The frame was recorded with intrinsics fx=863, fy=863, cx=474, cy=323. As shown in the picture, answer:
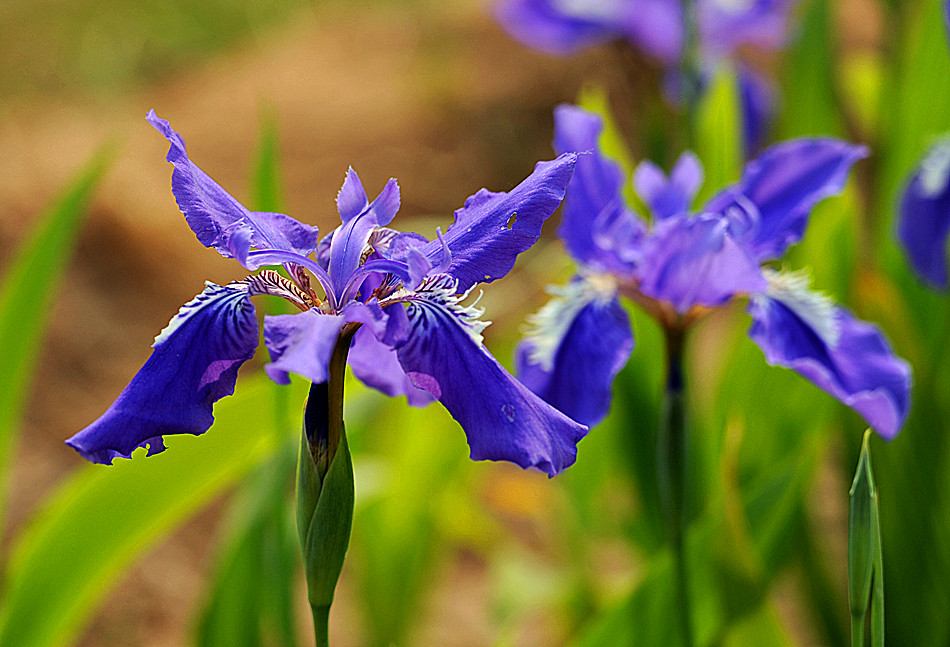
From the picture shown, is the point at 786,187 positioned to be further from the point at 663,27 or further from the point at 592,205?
the point at 663,27

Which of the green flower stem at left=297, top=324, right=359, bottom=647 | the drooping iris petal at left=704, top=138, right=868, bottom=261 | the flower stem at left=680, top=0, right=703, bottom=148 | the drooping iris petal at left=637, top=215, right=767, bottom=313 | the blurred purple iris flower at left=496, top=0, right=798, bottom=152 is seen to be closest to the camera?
the green flower stem at left=297, top=324, right=359, bottom=647

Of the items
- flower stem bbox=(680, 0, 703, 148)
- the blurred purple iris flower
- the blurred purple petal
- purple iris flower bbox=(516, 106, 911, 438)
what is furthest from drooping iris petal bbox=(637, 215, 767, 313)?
the blurred purple petal

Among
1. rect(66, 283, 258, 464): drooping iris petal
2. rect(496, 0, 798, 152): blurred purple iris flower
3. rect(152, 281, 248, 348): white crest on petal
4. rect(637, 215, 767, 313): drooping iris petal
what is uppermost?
rect(496, 0, 798, 152): blurred purple iris flower

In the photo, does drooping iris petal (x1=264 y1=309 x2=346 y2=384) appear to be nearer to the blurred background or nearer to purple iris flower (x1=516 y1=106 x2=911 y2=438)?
purple iris flower (x1=516 y1=106 x2=911 y2=438)

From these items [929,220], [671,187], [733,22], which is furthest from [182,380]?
[733,22]

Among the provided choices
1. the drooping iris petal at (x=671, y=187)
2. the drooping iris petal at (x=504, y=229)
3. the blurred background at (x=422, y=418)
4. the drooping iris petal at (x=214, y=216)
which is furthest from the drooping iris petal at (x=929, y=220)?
the drooping iris petal at (x=214, y=216)

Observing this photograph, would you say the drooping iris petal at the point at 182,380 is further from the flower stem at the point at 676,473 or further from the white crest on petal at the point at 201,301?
the flower stem at the point at 676,473
